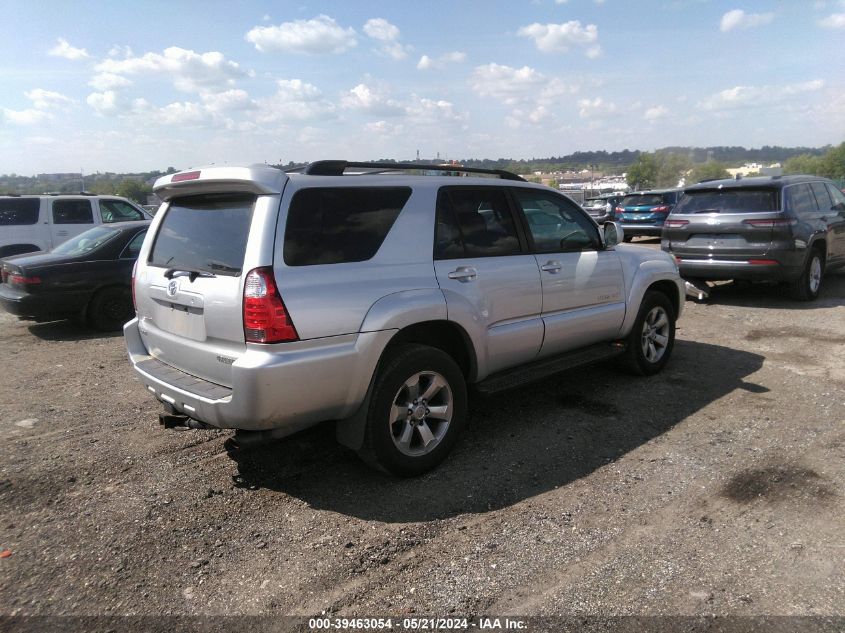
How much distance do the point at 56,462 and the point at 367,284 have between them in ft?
8.54

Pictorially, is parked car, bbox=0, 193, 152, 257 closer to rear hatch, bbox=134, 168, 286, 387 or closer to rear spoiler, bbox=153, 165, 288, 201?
rear hatch, bbox=134, 168, 286, 387

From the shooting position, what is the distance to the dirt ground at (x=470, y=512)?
2752 millimetres

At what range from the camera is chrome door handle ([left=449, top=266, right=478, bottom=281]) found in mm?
3913

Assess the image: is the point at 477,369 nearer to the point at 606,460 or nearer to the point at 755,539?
the point at 606,460

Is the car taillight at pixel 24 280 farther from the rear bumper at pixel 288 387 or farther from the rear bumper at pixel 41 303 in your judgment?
the rear bumper at pixel 288 387

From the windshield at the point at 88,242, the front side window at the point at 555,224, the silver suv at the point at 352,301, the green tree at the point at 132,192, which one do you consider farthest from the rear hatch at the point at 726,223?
the green tree at the point at 132,192

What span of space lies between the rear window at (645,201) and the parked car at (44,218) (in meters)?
13.0

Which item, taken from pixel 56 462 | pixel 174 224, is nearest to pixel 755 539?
pixel 174 224

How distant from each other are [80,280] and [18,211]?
18.3 feet

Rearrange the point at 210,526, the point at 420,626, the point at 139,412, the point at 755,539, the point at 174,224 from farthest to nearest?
the point at 139,412 < the point at 174,224 < the point at 210,526 < the point at 755,539 < the point at 420,626

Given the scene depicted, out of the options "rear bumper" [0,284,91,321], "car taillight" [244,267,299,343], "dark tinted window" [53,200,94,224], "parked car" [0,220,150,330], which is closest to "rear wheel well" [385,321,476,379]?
"car taillight" [244,267,299,343]

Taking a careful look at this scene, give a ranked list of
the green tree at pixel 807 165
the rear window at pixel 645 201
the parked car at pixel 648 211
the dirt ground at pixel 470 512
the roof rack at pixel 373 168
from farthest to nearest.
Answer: the green tree at pixel 807 165
the rear window at pixel 645 201
the parked car at pixel 648 211
the roof rack at pixel 373 168
the dirt ground at pixel 470 512

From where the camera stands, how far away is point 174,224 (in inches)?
157

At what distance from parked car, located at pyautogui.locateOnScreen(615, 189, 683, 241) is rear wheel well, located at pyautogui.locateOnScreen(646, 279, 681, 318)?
11699mm
